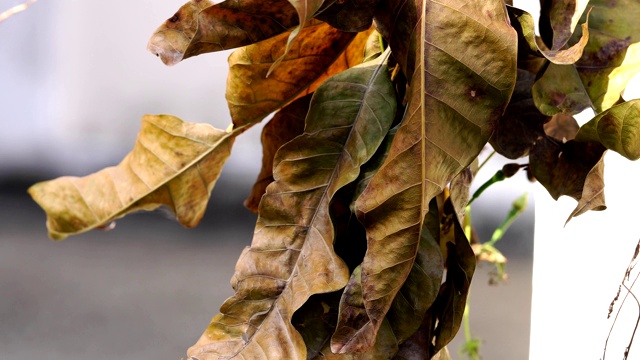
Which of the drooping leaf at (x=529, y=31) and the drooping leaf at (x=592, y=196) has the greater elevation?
the drooping leaf at (x=529, y=31)

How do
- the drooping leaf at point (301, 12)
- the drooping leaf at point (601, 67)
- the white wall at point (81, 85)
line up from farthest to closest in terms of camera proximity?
1. the white wall at point (81, 85)
2. the drooping leaf at point (601, 67)
3. the drooping leaf at point (301, 12)

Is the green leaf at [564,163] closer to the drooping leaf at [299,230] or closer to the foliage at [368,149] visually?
the foliage at [368,149]

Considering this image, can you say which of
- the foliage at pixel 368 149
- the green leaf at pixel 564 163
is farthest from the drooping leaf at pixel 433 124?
the green leaf at pixel 564 163

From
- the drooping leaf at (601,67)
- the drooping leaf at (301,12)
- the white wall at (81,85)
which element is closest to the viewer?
the drooping leaf at (301,12)

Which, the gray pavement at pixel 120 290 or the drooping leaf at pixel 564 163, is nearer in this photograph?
the drooping leaf at pixel 564 163

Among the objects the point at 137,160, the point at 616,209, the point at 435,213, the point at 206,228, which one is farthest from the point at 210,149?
the point at 206,228

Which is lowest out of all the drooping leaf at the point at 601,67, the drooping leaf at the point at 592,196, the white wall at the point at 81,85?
the drooping leaf at the point at 592,196

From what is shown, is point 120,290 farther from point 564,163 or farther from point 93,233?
point 564,163
